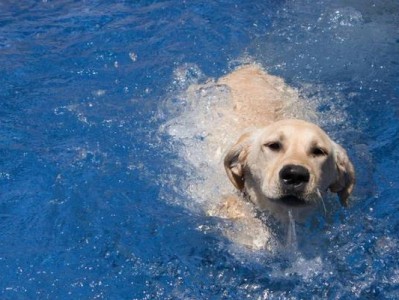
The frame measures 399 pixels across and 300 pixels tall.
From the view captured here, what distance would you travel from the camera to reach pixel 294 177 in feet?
12.5

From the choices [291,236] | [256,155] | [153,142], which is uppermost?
[256,155]

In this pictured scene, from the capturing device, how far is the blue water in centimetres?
404

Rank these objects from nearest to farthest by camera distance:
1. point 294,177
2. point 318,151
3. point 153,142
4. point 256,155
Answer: point 294,177 → point 318,151 → point 256,155 → point 153,142

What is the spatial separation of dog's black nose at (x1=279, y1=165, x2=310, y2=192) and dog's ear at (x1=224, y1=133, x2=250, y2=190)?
2.02ft

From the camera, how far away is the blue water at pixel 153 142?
4.04m

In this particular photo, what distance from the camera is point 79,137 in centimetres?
544

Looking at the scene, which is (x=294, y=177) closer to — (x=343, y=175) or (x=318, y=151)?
(x=318, y=151)

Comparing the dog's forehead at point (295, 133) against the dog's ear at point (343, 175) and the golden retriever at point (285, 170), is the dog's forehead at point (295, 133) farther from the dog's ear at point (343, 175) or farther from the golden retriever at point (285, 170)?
the dog's ear at point (343, 175)

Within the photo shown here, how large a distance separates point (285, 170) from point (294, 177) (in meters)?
0.07

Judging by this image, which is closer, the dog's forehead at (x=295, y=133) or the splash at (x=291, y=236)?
the dog's forehead at (x=295, y=133)

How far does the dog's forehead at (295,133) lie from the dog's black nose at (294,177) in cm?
34

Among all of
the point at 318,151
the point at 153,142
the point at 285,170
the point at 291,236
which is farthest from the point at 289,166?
the point at 153,142

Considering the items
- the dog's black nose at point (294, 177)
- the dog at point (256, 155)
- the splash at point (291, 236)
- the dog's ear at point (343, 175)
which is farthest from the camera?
the splash at point (291, 236)

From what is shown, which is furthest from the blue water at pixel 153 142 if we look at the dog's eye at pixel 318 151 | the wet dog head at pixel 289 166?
the dog's eye at pixel 318 151
